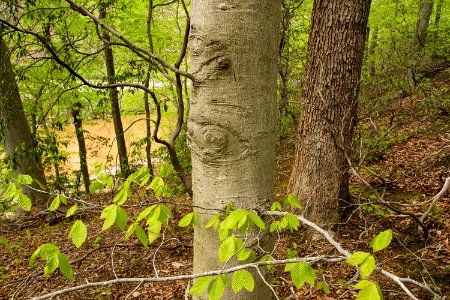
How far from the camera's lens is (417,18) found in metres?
11.5

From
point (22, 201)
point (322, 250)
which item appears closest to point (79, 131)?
point (322, 250)

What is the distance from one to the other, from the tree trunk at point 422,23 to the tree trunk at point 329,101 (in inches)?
345

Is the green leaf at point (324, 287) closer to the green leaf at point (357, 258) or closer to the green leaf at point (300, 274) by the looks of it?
the green leaf at point (300, 274)

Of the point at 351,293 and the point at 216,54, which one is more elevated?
the point at 216,54

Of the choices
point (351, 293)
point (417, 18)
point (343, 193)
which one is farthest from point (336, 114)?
point (417, 18)

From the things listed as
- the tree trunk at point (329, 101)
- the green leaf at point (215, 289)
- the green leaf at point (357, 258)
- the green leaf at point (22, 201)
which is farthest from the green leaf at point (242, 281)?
the tree trunk at point (329, 101)

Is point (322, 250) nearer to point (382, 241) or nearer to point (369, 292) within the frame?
point (382, 241)

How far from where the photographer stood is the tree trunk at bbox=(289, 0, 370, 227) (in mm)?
3404

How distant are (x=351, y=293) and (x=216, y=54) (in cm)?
284

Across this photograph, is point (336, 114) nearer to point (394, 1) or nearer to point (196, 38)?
point (196, 38)

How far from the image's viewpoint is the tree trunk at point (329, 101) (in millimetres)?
3404

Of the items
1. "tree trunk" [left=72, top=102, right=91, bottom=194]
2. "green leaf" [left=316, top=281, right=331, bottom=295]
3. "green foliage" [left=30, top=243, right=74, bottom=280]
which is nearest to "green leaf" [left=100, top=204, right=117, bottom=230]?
"green foliage" [left=30, top=243, right=74, bottom=280]

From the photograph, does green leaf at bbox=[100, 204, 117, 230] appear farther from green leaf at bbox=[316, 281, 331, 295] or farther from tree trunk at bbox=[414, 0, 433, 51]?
tree trunk at bbox=[414, 0, 433, 51]

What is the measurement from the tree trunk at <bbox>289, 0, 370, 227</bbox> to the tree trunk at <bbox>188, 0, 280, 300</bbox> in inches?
93.3
